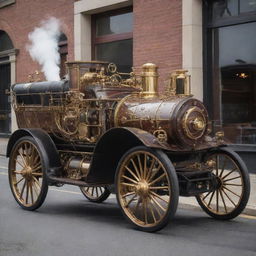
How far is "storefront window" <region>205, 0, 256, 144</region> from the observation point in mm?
13062

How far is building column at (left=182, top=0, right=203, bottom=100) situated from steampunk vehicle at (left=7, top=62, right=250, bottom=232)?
493cm

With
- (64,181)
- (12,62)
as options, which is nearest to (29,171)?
(64,181)

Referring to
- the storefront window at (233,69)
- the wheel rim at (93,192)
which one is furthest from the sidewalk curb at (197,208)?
the storefront window at (233,69)

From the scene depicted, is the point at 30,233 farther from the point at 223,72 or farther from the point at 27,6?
the point at 27,6

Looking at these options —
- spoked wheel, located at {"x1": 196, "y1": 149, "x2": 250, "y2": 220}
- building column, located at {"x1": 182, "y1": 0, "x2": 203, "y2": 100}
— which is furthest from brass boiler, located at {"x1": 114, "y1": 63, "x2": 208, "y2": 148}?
building column, located at {"x1": 182, "y1": 0, "x2": 203, "y2": 100}

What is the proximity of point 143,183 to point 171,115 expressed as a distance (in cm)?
95

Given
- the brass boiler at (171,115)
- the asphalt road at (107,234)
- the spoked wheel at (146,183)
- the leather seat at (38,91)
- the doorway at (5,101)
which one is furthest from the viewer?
the doorway at (5,101)

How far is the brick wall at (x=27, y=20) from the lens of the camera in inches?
722

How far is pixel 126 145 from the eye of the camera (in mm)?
7590

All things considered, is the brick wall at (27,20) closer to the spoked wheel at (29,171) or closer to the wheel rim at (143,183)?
the spoked wheel at (29,171)

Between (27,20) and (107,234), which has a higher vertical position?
(27,20)

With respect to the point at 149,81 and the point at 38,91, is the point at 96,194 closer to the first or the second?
the point at 38,91

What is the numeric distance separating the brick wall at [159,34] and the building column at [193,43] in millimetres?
351

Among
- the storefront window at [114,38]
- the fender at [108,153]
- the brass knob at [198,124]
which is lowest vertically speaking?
the fender at [108,153]
